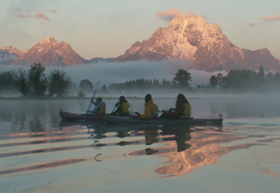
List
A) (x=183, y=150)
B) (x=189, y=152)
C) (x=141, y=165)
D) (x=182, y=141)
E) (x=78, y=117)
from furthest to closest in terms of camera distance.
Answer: (x=78, y=117), (x=182, y=141), (x=183, y=150), (x=189, y=152), (x=141, y=165)

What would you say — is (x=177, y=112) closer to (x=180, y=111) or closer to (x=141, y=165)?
(x=180, y=111)

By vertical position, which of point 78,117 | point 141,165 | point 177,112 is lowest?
point 141,165

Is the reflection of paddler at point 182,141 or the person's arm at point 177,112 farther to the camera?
the person's arm at point 177,112

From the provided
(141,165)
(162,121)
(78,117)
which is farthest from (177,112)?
(141,165)

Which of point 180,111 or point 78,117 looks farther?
point 78,117

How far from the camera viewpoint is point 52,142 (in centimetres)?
1291

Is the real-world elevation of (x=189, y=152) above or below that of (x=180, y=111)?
below

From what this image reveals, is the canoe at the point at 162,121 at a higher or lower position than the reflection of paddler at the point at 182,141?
higher

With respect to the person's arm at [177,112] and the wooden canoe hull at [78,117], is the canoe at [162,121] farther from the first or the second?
the wooden canoe hull at [78,117]

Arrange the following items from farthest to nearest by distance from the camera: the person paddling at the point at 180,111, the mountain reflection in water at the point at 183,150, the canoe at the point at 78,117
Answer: the canoe at the point at 78,117, the person paddling at the point at 180,111, the mountain reflection in water at the point at 183,150

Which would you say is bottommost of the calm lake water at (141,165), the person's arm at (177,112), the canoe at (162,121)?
the calm lake water at (141,165)

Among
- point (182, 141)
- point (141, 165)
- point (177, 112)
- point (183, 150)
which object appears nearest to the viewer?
point (141, 165)

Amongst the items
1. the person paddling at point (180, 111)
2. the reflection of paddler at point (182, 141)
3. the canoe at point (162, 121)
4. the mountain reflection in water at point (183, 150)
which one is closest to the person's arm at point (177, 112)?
the person paddling at point (180, 111)

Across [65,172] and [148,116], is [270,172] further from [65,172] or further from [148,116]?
[148,116]
